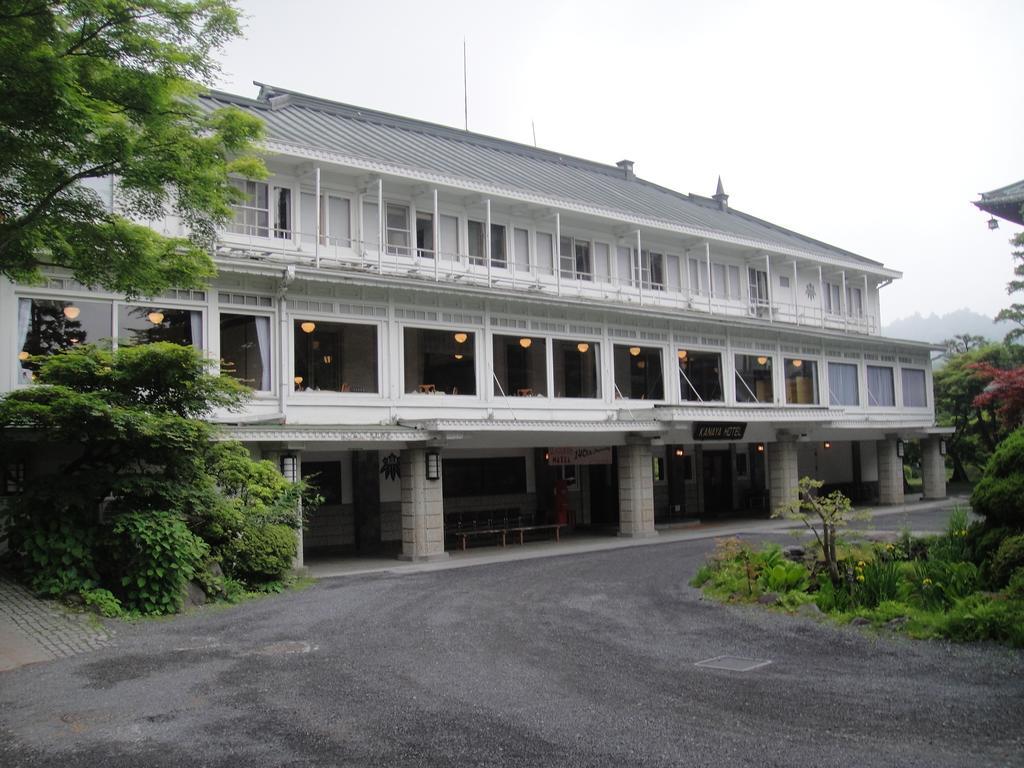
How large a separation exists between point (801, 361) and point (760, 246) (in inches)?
184

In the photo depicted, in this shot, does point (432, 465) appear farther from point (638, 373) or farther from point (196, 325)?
point (638, 373)

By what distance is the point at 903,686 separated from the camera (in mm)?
9062

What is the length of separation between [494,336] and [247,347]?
7.11 metres

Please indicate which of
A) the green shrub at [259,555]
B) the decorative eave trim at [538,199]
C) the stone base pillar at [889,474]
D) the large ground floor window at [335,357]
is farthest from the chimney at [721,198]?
the green shrub at [259,555]

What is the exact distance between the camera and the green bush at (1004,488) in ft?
42.1

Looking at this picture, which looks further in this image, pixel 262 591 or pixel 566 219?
pixel 566 219

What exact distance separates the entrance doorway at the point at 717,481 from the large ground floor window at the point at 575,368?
11.7 metres

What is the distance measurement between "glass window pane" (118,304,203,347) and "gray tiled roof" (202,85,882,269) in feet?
15.8

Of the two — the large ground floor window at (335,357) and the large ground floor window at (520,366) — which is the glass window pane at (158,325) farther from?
the large ground floor window at (520,366)

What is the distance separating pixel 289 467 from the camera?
1919cm

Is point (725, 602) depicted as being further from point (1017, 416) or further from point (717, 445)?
point (717, 445)

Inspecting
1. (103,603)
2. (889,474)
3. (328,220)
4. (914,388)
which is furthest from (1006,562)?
(914,388)

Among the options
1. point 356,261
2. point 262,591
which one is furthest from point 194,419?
point 356,261

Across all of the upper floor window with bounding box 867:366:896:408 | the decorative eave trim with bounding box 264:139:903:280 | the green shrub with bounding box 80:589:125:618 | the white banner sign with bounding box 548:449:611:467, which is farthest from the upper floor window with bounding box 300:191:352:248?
the upper floor window with bounding box 867:366:896:408
